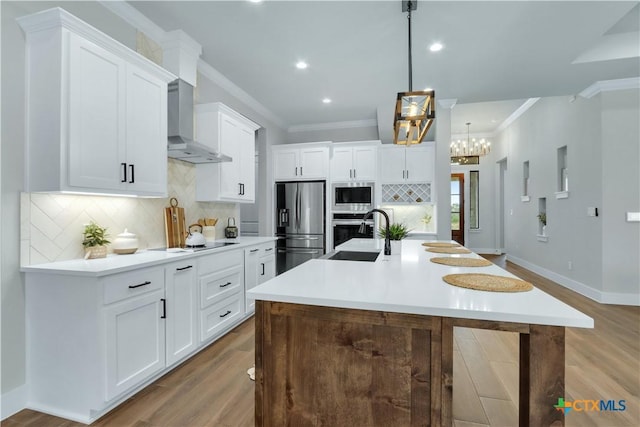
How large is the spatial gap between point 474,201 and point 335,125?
186 inches

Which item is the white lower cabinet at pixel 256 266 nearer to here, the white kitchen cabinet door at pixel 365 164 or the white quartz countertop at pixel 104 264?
the white quartz countertop at pixel 104 264

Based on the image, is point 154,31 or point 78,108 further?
point 154,31

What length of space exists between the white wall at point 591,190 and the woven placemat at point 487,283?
381 cm

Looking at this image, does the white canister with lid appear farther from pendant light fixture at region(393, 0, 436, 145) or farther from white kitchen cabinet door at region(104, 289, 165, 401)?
pendant light fixture at region(393, 0, 436, 145)

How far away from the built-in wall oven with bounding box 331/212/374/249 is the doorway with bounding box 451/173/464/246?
4148 millimetres

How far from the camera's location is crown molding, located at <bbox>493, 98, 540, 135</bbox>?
5.67 m

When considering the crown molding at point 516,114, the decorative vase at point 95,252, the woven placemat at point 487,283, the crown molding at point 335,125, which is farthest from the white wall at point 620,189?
the decorative vase at point 95,252

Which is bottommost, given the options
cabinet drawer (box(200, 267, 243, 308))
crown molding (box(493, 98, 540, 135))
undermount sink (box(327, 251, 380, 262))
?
cabinet drawer (box(200, 267, 243, 308))

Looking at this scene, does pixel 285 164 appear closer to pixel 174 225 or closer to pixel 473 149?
pixel 174 225

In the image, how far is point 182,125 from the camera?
2857 millimetres

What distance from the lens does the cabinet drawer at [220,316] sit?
265 centimetres

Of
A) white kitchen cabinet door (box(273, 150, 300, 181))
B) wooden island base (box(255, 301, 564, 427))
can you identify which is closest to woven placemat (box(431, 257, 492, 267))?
wooden island base (box(255, 301, 564, 427))

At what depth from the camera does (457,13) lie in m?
2.55

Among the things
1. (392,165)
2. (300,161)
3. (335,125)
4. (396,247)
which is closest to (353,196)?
(392,165)
